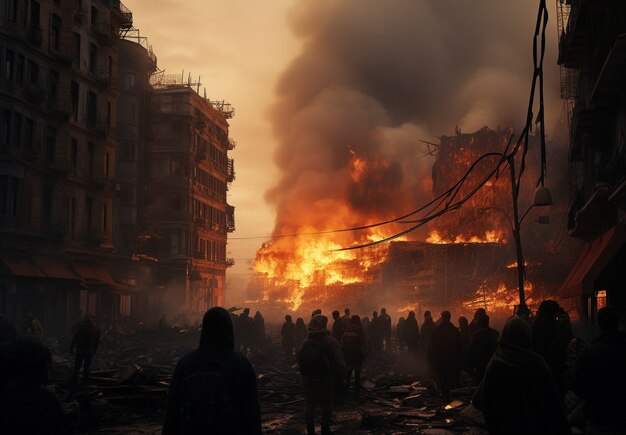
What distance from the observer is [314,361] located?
11008 millimetres

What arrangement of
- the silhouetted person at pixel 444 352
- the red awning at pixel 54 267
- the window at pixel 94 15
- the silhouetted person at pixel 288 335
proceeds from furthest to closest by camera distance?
the window at pixel 94 15 → the red awning at pixel 54 267 → the silhouetted person at pixel 288 335 → the silhouetted person at pixel 444 352

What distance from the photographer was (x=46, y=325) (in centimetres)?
3622

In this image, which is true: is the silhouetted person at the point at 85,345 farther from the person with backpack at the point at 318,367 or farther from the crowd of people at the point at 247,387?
the crowd of people at the point at 247,387

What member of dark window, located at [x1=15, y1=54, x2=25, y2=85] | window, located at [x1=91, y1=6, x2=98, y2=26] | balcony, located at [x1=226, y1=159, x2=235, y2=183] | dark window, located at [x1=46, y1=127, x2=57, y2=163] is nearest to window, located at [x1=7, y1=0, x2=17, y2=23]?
dark window, located at [x1=15, y1=54, x2=25, y2=85]

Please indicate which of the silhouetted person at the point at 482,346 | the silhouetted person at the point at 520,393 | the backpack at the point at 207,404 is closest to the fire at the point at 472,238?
the silhouetted person at the point at 482,346

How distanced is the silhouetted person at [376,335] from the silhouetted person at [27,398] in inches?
968

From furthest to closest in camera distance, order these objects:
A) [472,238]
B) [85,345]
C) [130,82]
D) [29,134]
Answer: [472,238] < [130,82] < [29,134] < [85,345]

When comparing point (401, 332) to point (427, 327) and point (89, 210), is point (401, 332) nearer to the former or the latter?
point (427, 327)

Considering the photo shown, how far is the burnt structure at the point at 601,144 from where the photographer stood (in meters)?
19.1

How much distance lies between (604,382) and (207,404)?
3.62 m

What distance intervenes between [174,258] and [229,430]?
6088cm

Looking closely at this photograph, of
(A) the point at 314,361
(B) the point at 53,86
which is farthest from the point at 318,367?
(B) the point at 53,86

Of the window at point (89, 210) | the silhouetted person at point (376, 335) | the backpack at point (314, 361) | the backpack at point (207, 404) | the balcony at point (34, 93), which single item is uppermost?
the balcony at point (34, 93)

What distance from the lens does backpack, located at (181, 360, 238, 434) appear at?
182 inches
